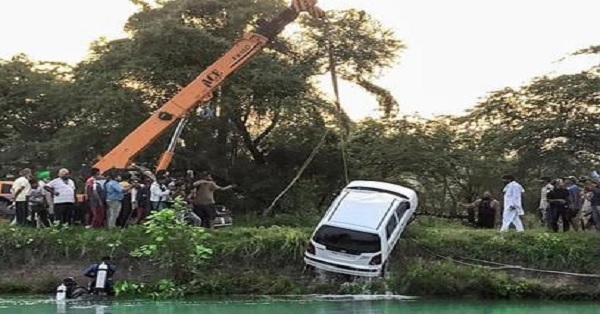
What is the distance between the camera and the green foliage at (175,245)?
20672 mm

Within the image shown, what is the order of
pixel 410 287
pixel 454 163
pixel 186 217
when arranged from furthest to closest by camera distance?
1. pixel 454 163
2. pixel 186 217
3. pixel 410 287

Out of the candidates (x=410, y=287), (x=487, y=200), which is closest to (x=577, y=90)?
(x=487, y=200)

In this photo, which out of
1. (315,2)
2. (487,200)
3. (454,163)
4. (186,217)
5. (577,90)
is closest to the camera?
(186,217)

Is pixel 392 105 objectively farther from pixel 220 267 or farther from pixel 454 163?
pixel 220 267

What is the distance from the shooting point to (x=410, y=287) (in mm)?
20688

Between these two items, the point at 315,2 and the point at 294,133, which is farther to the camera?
the point at 294,133

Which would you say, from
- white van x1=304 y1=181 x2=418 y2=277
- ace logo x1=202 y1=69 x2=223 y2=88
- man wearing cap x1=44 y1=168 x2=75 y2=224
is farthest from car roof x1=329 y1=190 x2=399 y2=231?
man wearing cap x1=44 y1=168 x2=75 y2=224

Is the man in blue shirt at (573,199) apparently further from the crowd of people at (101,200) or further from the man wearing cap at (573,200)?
the crowd of people at (101,200)

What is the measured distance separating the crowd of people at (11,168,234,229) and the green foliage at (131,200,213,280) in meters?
1.50

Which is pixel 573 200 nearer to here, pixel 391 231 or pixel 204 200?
pixel 391 231

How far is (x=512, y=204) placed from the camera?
2228cm

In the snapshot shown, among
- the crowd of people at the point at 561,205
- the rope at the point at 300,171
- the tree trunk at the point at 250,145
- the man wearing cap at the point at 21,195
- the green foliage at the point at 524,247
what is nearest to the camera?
the green foliage at the point at 524,247

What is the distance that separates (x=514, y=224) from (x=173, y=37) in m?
13.6

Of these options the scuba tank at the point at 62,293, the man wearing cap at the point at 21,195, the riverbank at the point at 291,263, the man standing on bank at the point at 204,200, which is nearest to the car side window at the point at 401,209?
the riverbank at the point at 291,263
